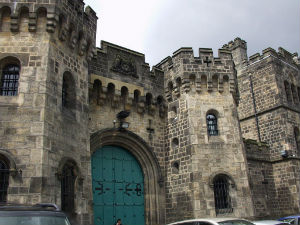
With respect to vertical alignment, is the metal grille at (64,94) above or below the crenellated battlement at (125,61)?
below

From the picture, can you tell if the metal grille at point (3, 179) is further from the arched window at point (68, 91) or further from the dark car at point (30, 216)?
the dark car at point (30, 216)

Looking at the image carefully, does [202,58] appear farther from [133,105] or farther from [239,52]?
[239,52]

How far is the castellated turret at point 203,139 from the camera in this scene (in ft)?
42.4

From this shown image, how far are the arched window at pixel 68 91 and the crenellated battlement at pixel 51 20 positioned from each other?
1136mm

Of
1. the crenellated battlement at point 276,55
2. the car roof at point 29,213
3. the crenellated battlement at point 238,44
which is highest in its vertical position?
the crenellated battlement at point 238,44

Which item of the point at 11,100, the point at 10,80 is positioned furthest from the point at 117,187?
the point at 10,80

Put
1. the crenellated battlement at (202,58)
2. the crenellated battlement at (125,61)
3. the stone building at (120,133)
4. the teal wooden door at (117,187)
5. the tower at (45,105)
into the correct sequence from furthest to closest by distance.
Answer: the crenellated battlement at (202,58) → the crenellated battlement at (125,61) → the teal wooden door at (117,187) → the stone building at (120,133) → the tower at (45,105)

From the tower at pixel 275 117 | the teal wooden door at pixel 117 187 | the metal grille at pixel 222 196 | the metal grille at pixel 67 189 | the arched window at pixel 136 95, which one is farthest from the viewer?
the tower at pixel 275 117

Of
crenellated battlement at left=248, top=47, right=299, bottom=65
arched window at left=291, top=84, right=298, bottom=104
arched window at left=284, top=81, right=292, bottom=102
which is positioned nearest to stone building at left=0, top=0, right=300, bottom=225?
arched window at left=284, top=81, right=292, bottom=102

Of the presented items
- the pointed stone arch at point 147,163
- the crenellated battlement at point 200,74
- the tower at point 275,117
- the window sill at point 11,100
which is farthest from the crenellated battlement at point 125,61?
the tower at point 275,117

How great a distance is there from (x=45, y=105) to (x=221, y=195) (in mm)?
8065

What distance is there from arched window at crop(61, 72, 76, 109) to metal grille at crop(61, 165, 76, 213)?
228 centimetres

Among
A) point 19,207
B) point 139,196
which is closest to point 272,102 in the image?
point 139,196

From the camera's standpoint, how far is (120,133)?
13.6 meters
